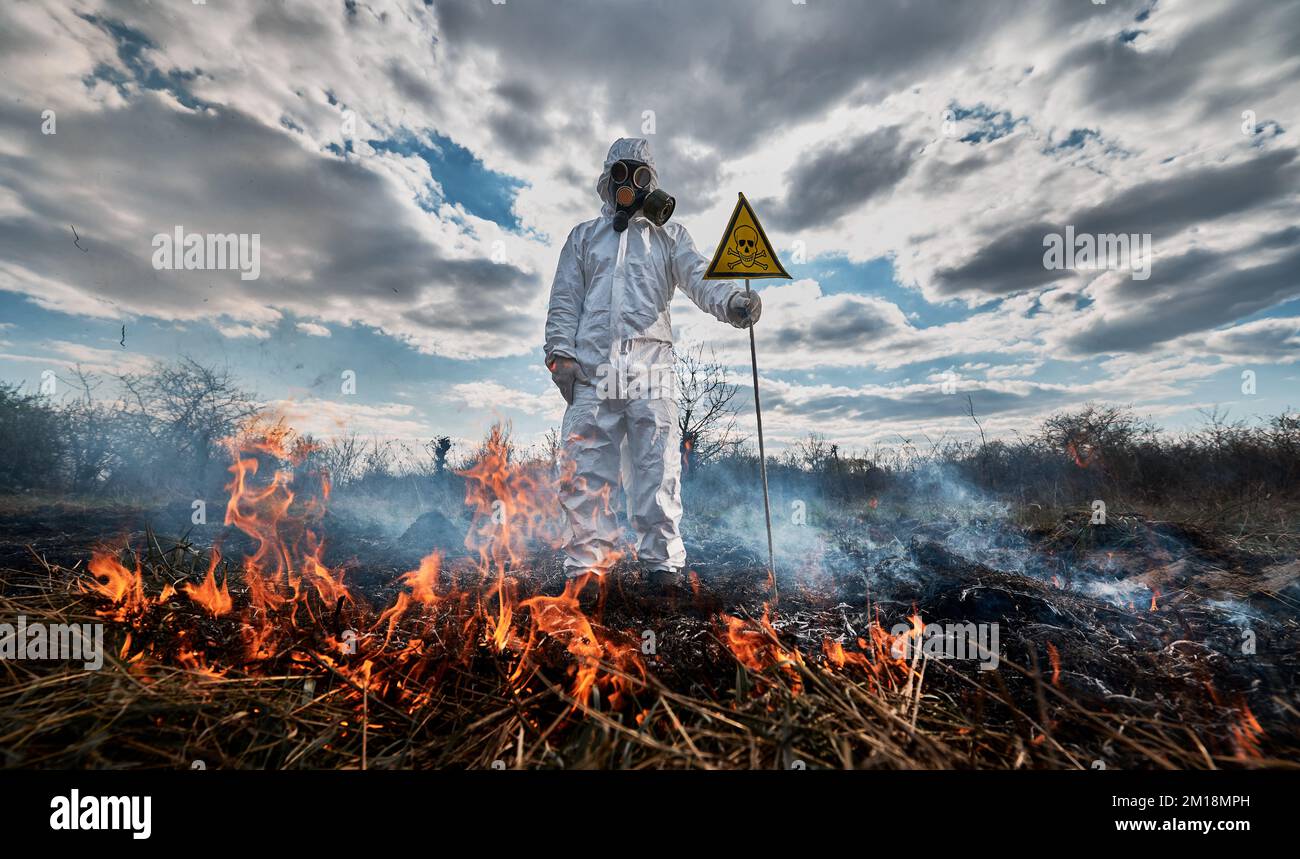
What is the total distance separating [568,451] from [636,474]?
1.77 feet

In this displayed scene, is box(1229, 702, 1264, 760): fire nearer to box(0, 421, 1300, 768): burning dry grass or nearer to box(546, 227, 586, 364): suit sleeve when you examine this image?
box(0, 421, 1300, 768): burning dry grass

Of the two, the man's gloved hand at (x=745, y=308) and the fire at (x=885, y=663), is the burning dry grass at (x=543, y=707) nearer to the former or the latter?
the fire at (x=885, y=663)

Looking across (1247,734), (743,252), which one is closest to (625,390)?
(743,252)

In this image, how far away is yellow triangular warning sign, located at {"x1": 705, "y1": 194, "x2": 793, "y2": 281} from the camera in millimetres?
3680

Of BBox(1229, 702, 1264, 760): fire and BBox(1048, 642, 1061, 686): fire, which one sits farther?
BBox(1048, 642, 1061, 686): fire

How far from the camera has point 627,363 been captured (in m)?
3.78

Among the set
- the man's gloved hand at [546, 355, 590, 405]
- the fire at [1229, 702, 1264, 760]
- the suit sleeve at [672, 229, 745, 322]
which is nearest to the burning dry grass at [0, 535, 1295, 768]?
the fire at [1229, 702, 1264, 760]

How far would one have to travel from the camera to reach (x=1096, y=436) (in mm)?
10539

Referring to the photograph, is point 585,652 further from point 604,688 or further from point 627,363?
point 627,363
